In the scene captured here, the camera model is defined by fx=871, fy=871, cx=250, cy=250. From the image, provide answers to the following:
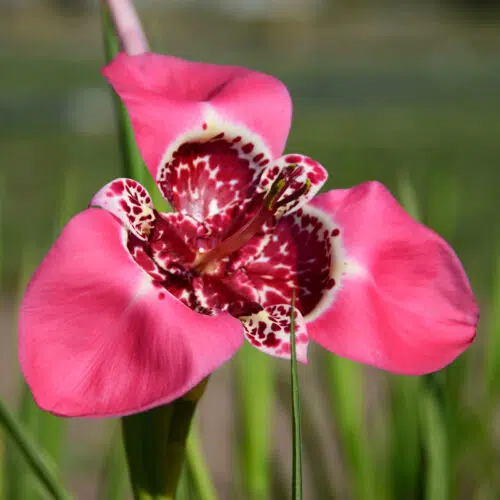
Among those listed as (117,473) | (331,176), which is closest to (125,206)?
(117,473)

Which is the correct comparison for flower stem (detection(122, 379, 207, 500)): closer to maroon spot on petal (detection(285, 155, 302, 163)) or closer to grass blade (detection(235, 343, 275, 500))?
maroon spot on petal (detection(285, 155, 302, 163))

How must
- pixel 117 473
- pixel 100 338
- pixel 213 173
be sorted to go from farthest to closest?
pixel 117 473, pixel 213 173, pixel 100 338

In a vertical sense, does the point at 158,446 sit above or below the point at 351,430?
above

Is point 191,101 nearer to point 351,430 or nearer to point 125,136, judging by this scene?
point 125,136

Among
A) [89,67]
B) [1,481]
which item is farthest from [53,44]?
[1,481]

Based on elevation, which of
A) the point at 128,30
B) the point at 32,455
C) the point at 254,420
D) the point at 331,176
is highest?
the point at 128,30

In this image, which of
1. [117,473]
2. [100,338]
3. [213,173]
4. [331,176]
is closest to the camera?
[100,338]

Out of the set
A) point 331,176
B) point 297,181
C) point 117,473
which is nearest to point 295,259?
point 297,181

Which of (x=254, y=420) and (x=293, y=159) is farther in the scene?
(x=254, y=420)
